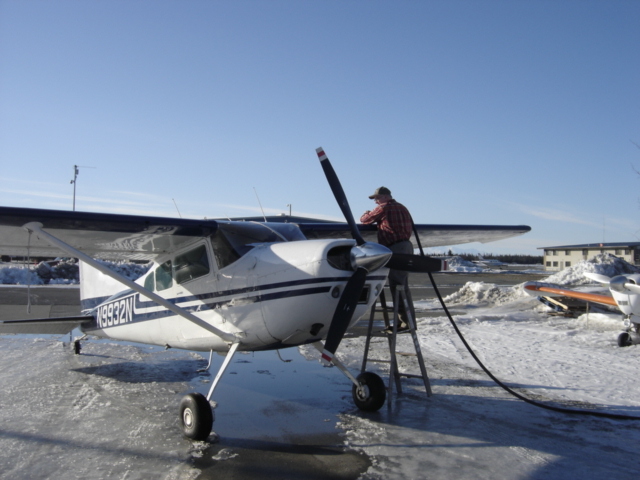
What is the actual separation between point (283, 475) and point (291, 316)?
62.4 inches

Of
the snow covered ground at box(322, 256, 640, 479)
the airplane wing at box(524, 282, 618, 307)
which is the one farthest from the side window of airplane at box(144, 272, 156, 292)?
the airplane wing at box(524, 282, 618, 307)

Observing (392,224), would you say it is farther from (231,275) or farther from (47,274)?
(47,274)

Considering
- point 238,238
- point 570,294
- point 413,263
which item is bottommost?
point 570,294

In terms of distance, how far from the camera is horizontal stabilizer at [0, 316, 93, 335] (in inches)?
314

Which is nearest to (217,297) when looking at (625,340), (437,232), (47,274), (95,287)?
(437,232)

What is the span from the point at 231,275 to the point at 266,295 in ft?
2.28

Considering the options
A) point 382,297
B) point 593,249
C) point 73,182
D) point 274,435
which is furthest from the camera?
point 593,249

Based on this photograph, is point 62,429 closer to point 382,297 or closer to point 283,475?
point 283,475

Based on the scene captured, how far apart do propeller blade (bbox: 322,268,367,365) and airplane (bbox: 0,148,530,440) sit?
0.01m

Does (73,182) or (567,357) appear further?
(73,182)

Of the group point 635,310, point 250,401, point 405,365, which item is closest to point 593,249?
point 635,310

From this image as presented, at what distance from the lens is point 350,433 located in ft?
17.3

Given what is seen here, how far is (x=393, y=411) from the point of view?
6.18 metres

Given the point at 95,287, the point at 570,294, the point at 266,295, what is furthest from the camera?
the point at 570,294
